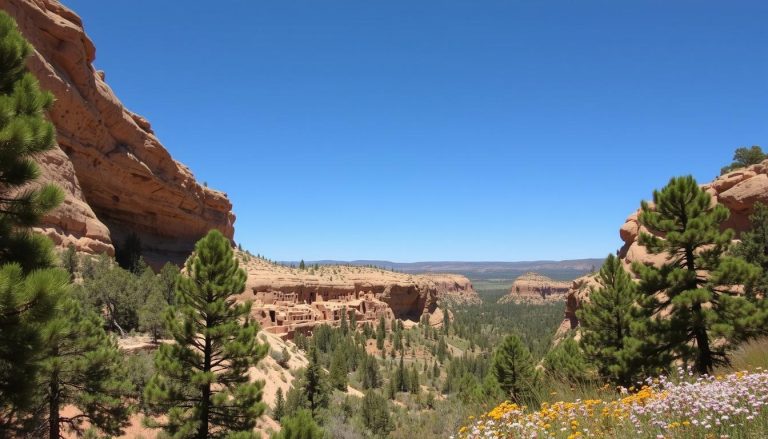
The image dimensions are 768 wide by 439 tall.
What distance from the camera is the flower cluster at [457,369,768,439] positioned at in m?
4.38

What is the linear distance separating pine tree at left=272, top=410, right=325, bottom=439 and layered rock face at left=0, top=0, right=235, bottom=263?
23.5 metres

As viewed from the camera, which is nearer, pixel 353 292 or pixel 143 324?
pixel 143 324

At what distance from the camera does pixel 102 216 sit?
163 ft

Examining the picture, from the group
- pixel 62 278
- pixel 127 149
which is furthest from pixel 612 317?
pixel 127 149

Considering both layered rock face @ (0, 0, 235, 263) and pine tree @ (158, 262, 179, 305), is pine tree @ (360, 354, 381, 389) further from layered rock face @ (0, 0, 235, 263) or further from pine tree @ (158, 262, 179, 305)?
layered rock face @ (0, 0, 235, 263)

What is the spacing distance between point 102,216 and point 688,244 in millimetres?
55417

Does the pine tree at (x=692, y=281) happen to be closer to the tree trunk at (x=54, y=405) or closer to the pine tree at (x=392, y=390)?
the tree trunk at (x=54, y=405)

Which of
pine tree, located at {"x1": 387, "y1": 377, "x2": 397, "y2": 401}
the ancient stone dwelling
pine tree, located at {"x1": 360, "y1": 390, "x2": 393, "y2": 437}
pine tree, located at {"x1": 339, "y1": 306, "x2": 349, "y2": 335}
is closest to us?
pine tree, located at {"x1": 360, "y1": 390, "x2": 393, "y2": 437}

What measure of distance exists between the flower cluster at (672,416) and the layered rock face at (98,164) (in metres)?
30.0

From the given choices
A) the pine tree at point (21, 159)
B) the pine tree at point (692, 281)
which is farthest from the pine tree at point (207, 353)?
the pine tree at point (692, 281)

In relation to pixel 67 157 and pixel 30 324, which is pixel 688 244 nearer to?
pixel 30 324

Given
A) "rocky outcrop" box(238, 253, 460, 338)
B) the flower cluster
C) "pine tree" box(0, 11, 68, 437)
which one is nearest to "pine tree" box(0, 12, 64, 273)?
"pine tree" box(0, 11, 68, 437)

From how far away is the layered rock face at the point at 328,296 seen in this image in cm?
5692

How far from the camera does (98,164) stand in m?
43.1
